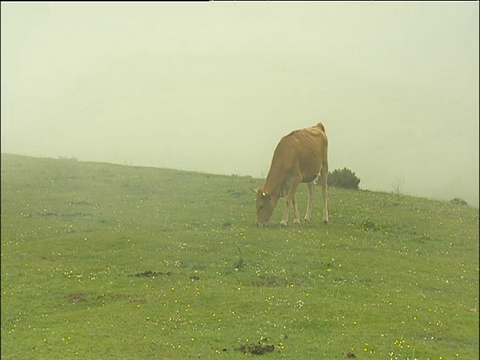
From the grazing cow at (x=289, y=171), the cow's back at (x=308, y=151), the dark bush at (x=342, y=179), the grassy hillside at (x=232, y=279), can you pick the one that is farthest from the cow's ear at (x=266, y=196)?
the dark bush at (x=342, y=179)

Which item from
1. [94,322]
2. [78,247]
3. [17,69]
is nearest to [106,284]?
[94,322]

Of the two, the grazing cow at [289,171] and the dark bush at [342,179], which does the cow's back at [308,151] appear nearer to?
the grazing cow at [289,171]

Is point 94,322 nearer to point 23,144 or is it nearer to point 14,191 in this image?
point 23,144

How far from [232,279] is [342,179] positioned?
9455mm

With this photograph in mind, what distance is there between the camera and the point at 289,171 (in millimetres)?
26359

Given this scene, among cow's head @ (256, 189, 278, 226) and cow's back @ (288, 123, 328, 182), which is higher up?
cow's back @ (288, 123, 328, 182)

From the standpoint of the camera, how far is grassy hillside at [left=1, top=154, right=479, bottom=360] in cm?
1490

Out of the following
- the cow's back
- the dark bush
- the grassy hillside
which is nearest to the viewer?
the grassy hillside

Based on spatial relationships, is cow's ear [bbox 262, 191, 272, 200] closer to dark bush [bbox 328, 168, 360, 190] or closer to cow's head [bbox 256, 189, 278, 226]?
cow's head [bbox 256, 189, 278, 226]

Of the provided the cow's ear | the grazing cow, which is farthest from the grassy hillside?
the cow's ear

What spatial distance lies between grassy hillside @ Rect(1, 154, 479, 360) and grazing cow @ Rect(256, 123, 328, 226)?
933 millimetres

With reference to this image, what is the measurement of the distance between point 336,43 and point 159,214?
16.4m

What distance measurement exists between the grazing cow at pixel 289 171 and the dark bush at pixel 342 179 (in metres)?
1.13

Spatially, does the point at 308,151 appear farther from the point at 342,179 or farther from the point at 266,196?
the point at 266,196
